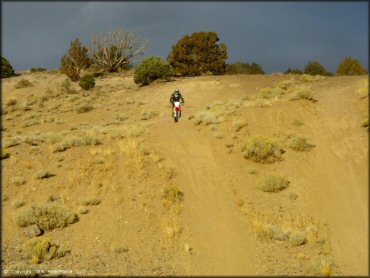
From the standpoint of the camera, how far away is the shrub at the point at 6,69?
53541mm

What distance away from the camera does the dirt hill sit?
1267cm

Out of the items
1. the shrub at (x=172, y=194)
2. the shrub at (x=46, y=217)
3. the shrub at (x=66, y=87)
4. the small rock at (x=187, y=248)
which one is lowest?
the small rock at (x=187, y=248)

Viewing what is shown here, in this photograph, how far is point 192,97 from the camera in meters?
35.4

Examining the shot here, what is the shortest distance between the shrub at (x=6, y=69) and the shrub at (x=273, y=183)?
44.8 metres

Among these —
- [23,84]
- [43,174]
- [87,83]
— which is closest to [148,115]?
[43,174]

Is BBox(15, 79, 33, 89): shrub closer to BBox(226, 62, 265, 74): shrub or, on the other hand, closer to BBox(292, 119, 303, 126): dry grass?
BBox(226, 62, 265, 74): shrub

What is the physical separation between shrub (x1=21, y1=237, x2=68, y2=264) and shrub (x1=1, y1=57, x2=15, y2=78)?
43996 mm

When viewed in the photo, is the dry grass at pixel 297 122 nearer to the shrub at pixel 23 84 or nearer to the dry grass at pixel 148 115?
the dry grass at pixel 148 115

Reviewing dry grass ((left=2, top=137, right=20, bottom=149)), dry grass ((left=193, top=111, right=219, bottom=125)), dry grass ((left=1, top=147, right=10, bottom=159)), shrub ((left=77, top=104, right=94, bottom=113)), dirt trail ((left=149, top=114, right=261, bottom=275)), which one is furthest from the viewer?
shrub ((left=77, top=104, right=94, bottom=113))

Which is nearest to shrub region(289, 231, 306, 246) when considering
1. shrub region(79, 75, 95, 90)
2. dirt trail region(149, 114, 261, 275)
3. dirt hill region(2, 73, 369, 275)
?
dirt hill region(2, 73, 369, 275)

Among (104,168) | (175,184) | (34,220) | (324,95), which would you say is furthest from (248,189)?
(324,95)

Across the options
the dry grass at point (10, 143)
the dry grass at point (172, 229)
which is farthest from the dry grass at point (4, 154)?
the dry grass at point (172, 229)

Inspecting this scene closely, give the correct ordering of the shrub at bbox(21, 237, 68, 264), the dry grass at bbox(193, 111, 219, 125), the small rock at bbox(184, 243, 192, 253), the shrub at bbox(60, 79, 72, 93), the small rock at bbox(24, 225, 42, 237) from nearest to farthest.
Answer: the small rock at bbox(184, 243, 192, 253), the shrub at bbox(21, 237, 68, 264), the small rock at bbox(24, 225, 42, 237), the dry grass at bbox(193, 111, 219, 125), the shrub at bbox(60, 79, 72, 93)

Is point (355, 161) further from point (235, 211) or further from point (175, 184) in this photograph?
point (175, 184)
